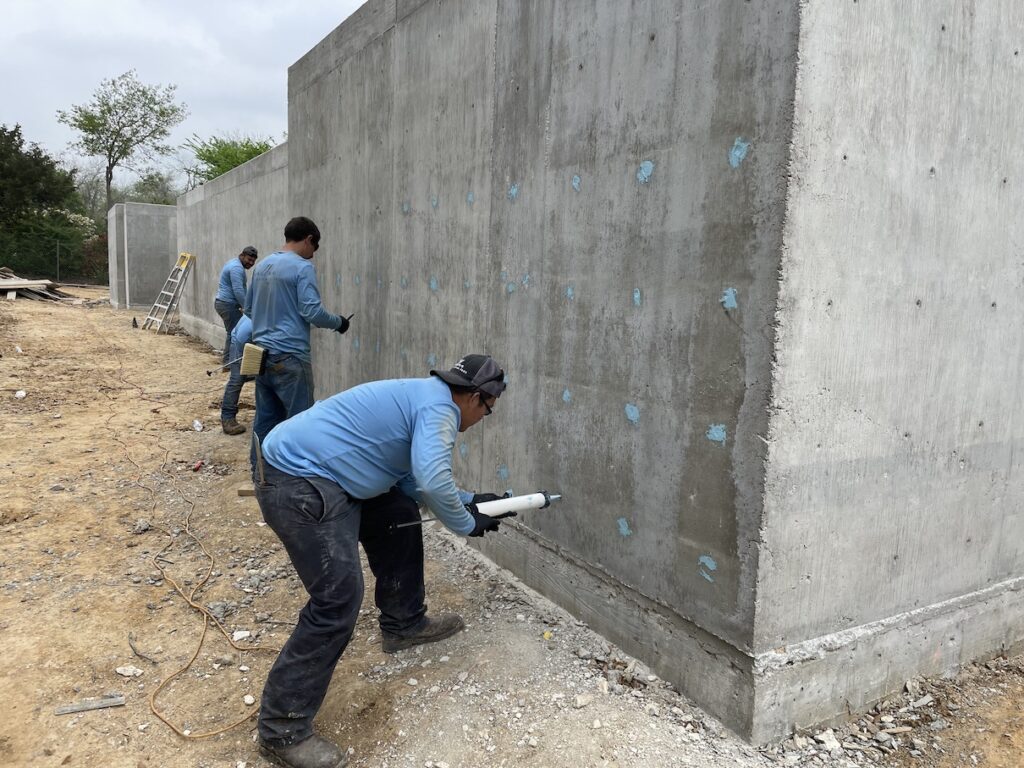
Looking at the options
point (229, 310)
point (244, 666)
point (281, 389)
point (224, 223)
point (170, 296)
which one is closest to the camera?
point (244, 666)

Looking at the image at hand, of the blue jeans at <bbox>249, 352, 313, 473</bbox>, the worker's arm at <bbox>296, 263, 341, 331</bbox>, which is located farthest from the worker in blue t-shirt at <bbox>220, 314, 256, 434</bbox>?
the worker's arm at <bbox>296, 263, 341, 331</bbox>

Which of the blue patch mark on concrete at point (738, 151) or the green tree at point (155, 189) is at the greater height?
the green tree at point (155, 189)

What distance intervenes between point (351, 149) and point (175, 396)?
4.94 metres

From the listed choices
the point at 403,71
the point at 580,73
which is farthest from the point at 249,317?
the point at 580,73

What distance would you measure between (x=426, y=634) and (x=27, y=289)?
76.2 ft

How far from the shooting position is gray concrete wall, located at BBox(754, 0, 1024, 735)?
2377 mm

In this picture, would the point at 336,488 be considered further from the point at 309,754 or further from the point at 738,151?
the point at 738,151

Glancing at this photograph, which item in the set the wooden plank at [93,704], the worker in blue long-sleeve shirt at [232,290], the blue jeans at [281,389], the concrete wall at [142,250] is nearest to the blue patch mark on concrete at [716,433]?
the wooden plank at [93,704]

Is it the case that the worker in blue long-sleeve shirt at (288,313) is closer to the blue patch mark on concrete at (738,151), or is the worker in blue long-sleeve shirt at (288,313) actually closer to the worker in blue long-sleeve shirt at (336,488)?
the worker in blue long-sleeve shirt at (336,488)

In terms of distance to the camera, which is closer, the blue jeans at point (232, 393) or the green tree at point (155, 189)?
the blue jeans at point (232, 393)

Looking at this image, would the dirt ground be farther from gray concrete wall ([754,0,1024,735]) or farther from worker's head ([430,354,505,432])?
worker's head ([430,354,505,432])

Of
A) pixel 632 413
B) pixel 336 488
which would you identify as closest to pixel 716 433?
pixel 632 413

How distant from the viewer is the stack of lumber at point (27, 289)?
20.8 meters

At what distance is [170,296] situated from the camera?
54.3 ft
